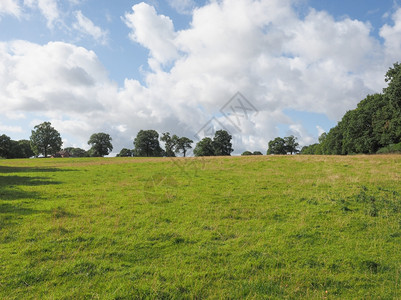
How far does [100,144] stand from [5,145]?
130ft

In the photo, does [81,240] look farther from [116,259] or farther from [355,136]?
[355,136]

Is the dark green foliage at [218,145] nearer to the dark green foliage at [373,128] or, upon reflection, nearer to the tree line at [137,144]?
the tree line at [137,144]

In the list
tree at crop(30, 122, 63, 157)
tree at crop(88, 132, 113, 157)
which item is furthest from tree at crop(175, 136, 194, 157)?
tree at crop(30, 122, 63, 157)

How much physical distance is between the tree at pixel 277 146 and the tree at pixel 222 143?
5850cm

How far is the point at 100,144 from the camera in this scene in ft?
348

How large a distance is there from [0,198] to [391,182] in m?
28.7

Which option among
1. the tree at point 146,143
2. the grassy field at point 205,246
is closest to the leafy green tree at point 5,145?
the tree at point 146,143

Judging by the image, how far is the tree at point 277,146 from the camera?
145 m

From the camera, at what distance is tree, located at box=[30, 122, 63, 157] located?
9862 centimetres

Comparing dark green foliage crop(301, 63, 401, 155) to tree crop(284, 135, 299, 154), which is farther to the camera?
tree crop(284, 135, 299, 154)

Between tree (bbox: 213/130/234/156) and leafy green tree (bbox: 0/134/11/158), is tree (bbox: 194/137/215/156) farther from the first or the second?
leafy green tree (bbox: 0/134/11/158)

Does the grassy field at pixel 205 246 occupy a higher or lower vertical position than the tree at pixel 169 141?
lower

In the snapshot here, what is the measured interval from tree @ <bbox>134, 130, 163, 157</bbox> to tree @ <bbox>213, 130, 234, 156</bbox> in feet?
88.3

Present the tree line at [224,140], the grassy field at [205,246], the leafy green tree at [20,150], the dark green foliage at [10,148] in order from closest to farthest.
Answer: the grassy field at [205,246] < the tree line at [224,140] < the dark green foliage at [10,148] < the leafy green tree at [20,150]
